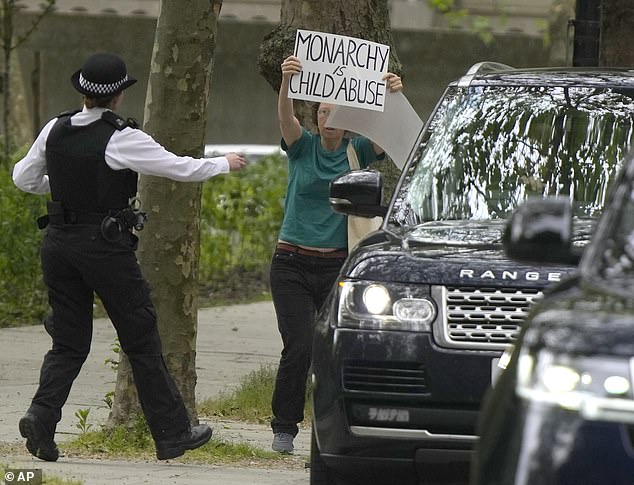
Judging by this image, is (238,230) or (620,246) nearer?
(620,246)

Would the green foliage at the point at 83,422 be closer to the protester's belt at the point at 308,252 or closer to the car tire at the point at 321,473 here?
the protester's belt at the point at 308,252

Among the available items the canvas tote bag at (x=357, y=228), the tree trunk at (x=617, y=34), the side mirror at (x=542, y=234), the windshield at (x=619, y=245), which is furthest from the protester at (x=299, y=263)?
the tree trunk at (x=617, y=34)

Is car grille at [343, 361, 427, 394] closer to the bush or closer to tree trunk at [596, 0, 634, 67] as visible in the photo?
tree trunk at [596, 0, 634, 67]

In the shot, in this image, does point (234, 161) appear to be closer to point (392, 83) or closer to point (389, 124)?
point (389, 124)

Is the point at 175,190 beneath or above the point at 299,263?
above

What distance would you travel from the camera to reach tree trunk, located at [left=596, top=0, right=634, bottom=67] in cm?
1262

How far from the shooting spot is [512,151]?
7.08m

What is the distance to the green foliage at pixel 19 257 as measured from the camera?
13.5 m

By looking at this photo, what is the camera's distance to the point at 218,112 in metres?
40.2

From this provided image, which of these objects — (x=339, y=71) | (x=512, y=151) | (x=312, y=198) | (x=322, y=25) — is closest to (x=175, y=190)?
(x=312, y=198)

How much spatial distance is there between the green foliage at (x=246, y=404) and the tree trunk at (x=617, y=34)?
172 inches

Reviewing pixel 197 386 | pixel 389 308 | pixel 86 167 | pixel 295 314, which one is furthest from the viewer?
pixel 197 386

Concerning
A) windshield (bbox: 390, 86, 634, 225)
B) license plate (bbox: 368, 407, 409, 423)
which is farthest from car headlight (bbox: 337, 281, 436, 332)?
windshield (bbox: 390, 86, 634, 225)

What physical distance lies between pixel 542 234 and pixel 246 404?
5.35m
